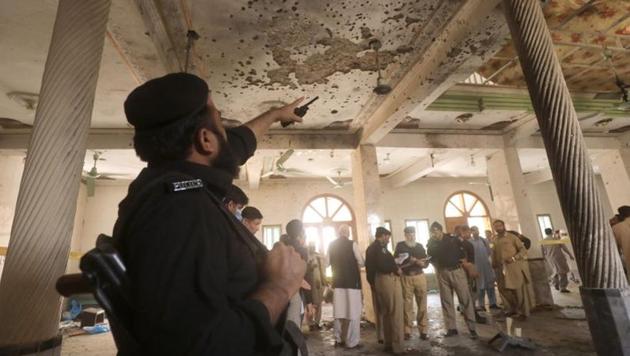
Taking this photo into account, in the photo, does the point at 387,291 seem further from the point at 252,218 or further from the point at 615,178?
the point at 615,178

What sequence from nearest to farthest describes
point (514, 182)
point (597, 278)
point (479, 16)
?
point (597, 278), point (479, 16), point (514, 182)

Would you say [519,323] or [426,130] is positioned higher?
Answer: [426,130]

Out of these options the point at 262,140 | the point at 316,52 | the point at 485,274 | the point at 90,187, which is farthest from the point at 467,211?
the point at 90,187

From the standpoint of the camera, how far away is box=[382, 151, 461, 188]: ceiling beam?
8.59m

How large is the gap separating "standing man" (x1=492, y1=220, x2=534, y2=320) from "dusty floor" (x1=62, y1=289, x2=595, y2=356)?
26cm

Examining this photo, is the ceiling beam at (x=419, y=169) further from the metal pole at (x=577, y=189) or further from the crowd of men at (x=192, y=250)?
the crowd of men at (x=192, y=250)

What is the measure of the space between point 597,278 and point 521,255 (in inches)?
138

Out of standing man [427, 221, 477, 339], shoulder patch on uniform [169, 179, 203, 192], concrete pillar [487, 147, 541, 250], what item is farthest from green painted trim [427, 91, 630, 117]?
shoulder patch on uniform [169, 179, 203, 192]

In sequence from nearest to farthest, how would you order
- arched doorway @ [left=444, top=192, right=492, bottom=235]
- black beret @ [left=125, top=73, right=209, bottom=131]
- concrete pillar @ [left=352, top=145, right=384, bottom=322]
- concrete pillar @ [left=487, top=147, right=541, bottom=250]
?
black beret @ [left=125, top=73, right=209, bottom=131]
concrete pillar @ [left=352, top=145, right=384, bottom=322]
concrete pillar @ [left=487, top=147, right=541, bottom=250]
arched doorway @ [left=444, top=192, right=492, bottom=235]

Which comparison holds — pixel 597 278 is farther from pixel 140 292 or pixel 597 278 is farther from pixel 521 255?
pixel 521 255

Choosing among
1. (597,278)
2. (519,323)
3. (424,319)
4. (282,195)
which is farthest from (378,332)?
(282,195)

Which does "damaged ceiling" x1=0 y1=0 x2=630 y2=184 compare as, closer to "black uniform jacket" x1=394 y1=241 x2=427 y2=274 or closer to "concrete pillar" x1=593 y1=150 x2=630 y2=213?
"black uniform jacket" x1=394 y1=241 x2=427 y2=274

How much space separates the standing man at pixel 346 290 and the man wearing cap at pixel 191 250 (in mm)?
3737

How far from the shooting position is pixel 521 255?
561cm
